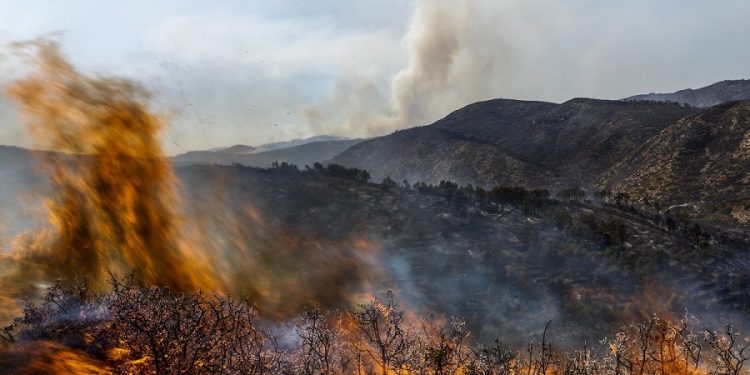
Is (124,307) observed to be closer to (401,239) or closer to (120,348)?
(120,348)

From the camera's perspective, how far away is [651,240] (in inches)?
2672

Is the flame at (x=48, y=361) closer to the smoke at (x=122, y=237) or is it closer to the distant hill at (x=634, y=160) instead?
the smoke at (x=122, y=237)

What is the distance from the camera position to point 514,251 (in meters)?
63.8

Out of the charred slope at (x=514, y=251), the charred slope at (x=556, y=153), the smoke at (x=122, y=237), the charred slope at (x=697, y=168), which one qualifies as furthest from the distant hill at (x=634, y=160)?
the smoke at (x=122, y=237)

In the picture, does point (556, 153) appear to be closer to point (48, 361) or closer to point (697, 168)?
point (697, 168)

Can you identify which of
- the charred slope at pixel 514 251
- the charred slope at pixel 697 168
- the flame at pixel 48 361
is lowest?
the charred slope at pixel 514 251

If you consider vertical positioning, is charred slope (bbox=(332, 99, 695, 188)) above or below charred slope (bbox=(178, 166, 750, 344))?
above

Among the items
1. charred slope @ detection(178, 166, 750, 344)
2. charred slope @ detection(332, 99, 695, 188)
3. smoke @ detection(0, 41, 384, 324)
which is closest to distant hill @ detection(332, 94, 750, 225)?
charred slope @ detection(332, 99, 695, 188)

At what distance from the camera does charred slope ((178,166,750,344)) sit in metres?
48.7

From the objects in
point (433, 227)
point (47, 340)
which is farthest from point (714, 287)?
point (47, 340)

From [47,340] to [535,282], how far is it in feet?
162

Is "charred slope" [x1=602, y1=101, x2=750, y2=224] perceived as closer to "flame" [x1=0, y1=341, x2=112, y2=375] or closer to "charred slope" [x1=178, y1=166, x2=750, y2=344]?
"charred slope" [x1=178, y1=166, x2=750, y2=344]

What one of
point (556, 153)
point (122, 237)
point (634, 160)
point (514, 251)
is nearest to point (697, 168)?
point (634, 160)

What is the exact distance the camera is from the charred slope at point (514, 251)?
4869cm
